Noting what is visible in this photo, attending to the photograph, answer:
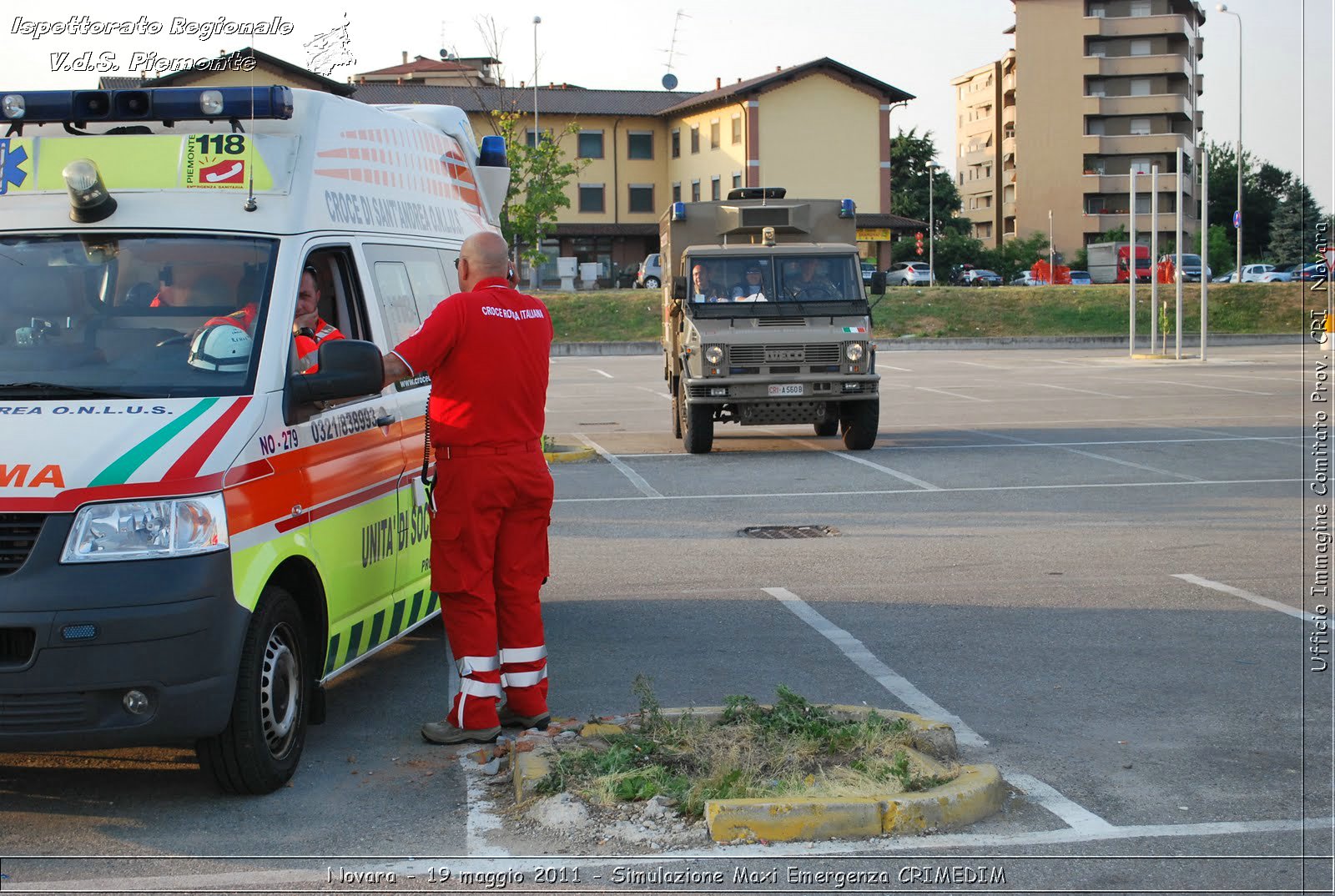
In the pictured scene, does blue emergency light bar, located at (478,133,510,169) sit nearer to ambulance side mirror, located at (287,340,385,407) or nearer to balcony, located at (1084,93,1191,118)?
ambulance side mirror, located at (287,340,385,407)

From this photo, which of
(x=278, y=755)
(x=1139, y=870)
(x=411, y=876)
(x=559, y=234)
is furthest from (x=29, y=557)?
(x=559, y=234)

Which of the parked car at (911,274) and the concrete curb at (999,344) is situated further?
the parked car at (911,274)

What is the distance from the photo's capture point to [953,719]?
20.4 ft

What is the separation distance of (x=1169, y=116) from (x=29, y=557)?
96.8 m

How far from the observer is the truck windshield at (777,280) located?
17.6 meters

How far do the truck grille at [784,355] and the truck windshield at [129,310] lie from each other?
1151 cm

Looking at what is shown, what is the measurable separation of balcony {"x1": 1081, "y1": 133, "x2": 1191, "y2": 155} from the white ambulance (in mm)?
91011

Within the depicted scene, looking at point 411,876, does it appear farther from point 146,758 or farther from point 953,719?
point 953,719

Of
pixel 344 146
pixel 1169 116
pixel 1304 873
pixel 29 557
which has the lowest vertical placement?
pixel 1304 873

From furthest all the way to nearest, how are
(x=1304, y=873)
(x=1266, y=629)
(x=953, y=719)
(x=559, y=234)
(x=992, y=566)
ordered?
(x=559, y=234), (x=992, y=566), (x=1266, y=629), (x=953, y=719), (x=1304, y=873)

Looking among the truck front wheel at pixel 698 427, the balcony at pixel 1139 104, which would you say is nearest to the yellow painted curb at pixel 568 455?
the truck front wheel at pixel 698 427

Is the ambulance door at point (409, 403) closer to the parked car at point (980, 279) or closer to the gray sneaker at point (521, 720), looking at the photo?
the gray sneaker at point (521, 720)

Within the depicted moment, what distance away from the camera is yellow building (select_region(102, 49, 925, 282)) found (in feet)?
236

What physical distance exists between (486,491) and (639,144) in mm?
76148
